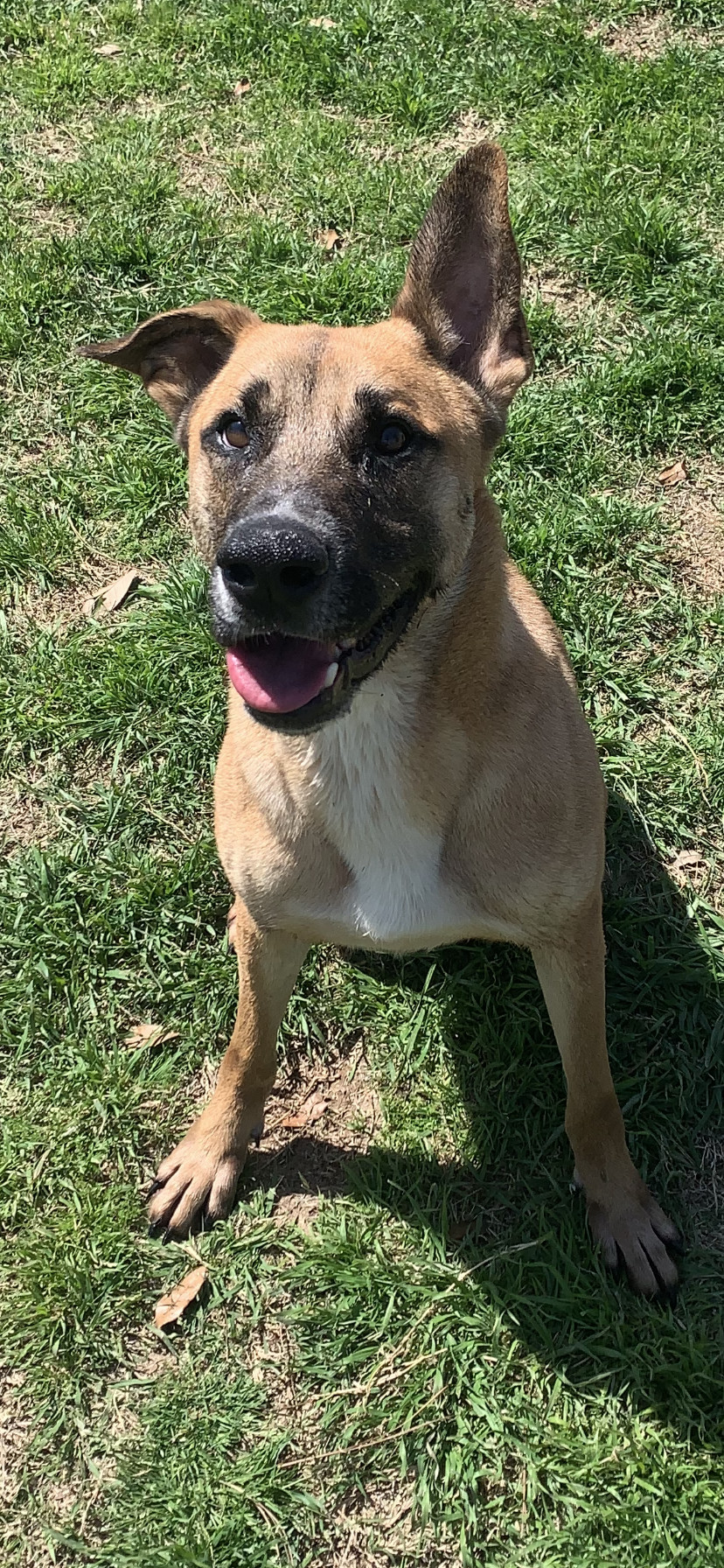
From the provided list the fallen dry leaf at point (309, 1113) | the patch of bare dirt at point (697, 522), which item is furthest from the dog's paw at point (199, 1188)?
the patch of bare dirt at point (697, 522)

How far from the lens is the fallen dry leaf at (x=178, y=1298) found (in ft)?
11.7

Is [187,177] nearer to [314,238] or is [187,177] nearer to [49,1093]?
[314,238]

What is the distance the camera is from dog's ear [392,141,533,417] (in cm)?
284

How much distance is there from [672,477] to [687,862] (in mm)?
1797

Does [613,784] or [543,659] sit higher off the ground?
[543,659]

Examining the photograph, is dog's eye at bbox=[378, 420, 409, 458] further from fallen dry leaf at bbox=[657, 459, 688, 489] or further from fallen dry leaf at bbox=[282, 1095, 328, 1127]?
fallen dry leaf at bbox=[657, 459, 688, 489]

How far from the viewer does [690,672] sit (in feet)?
15.2

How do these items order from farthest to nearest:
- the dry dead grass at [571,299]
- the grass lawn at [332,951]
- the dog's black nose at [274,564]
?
the dry dead grass at [571,299] < the grass lawn at [332,951] < the dog's black nose at [274,564]

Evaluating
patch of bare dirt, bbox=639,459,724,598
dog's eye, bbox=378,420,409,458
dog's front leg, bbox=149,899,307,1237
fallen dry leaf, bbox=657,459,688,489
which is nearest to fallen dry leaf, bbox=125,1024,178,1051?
dog's front leg, bbox=149,899,307,1237

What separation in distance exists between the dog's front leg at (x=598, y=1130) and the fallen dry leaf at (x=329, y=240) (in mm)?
4007

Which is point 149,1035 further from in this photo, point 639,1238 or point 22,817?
point 639,1238

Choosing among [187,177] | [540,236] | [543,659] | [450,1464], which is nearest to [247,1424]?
[450,1464]

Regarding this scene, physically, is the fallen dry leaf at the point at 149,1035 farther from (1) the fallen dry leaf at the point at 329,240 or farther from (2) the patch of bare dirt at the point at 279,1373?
(1) the fallen dry leaf at the point at 329,240

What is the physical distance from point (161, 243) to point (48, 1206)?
4547 mm
